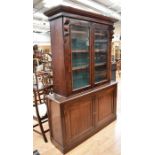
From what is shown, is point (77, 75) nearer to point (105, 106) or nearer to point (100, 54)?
point (100, 54)

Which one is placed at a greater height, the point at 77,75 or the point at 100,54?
the point at 100,54

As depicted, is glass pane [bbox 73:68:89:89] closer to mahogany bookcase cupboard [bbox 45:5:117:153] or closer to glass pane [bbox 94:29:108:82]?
mahogany bookcase cupboard [bbox 45:5:117:153]

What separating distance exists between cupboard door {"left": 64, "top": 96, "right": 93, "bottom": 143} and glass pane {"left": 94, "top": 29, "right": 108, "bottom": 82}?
0.56 metres

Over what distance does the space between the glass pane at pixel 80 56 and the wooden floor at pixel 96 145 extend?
91 cm

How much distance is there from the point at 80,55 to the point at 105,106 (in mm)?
1090

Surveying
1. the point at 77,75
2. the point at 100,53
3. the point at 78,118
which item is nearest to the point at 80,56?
the point at 77,75

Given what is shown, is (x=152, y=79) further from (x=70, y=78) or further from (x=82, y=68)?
(x=82, y=68)

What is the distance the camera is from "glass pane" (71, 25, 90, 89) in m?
2.33

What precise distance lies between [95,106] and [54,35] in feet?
4.32

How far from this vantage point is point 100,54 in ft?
9.39

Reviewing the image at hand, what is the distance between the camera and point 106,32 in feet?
9.39

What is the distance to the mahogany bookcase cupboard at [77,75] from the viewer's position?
2.13m

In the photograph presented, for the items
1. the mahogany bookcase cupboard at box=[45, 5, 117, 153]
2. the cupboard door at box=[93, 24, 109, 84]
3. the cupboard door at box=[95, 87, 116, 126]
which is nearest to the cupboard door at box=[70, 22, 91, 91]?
the mahogany bookcase cupboard at box=[45, 5, 117, 153]

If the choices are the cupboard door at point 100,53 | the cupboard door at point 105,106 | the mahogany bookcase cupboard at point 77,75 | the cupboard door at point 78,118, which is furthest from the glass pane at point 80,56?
the cupboard door at point 105,106
